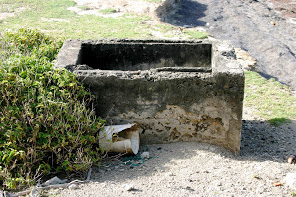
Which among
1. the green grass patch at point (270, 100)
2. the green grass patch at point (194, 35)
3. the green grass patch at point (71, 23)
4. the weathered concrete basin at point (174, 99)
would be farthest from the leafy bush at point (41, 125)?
the green grass patch at point (194, 35)

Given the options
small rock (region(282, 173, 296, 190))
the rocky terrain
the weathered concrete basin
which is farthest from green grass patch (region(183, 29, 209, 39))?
small rock (region(282, 173, 296, 190))

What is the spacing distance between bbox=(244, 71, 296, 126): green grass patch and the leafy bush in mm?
3190

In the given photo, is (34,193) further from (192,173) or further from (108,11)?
(108,11)

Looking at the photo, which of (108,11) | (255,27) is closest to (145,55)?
(108,11)

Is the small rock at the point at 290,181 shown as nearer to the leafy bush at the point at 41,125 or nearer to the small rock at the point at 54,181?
the leafy bush at the point at 41,125

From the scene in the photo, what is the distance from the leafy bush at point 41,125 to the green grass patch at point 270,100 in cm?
319

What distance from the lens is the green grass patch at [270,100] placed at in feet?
20.0

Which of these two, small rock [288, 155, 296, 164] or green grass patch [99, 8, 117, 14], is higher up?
green grass patch [99, 8, 117, 14]

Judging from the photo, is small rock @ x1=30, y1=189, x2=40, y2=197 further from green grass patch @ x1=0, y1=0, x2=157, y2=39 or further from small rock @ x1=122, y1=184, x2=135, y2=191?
green grass patch @ x1=0, y1=0, x2=157, y2=39

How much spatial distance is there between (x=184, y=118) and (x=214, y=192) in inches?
Answer: 45.1

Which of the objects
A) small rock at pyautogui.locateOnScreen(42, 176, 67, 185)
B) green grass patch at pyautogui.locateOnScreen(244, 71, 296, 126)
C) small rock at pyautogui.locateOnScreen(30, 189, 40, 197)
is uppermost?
small rock at pyautogui.locateOnScreen(30, 189, 40, 197)

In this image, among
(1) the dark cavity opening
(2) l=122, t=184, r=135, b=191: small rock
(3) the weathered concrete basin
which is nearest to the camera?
(2) l=122, t=184, r=135, b=191: small rock

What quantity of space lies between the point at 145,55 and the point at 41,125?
2149mm

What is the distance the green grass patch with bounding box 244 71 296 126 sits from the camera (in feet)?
20.0
